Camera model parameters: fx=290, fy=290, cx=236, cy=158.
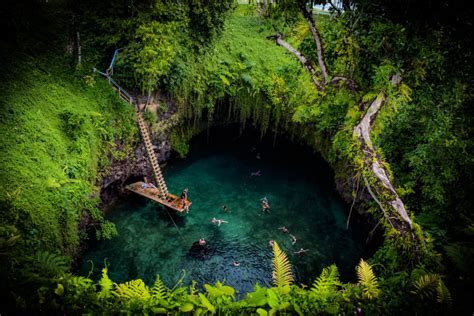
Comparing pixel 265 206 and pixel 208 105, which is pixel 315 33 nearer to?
pixel 265 206

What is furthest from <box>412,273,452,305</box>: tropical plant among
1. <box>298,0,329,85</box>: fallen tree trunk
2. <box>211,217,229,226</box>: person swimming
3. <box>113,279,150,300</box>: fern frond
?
<box>211,217,229,226</box>: person swimming

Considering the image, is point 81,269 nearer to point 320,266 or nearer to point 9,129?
point 9,129

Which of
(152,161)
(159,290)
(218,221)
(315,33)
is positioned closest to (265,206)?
(218,221)

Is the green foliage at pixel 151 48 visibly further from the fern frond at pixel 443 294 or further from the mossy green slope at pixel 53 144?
the fern frond at pixel 443 294

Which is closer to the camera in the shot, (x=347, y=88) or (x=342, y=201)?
(x=347, y=88)

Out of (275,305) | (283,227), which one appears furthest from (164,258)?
(275,305)

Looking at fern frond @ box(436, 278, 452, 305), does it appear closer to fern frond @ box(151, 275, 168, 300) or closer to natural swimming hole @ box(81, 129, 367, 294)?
fern frond @ box(151, 275, 168, 300)
